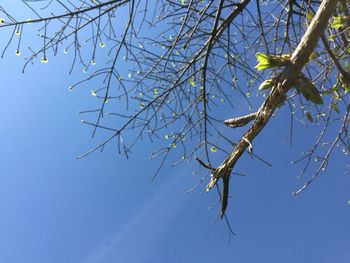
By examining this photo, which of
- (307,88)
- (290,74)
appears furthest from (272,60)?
(307,88)

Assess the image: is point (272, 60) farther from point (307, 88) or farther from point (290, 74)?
point (307, 88)

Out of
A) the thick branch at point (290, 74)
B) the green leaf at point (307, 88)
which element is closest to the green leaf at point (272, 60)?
the thick branch at point (290, 74)

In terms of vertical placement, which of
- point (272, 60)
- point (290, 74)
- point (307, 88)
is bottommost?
point (307, 88)

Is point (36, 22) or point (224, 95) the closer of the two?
point (36, 22)

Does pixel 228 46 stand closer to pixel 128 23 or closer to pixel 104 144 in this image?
pixel 128 23

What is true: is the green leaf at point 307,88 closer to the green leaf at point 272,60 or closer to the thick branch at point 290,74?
the thick branch at point 290,74

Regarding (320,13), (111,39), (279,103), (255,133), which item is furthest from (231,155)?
(111,39)

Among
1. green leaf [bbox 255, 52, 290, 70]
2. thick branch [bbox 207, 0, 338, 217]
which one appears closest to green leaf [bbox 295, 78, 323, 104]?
thick branch [bbox 207, 0, 338, 217]

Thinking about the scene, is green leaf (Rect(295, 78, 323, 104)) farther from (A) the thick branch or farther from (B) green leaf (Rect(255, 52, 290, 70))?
(B) green leaf (Rect(255, 52, 290, 70))

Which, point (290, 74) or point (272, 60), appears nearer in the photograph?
point (290, 74)

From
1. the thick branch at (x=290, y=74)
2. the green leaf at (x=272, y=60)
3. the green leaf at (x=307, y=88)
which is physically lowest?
the green leaf at (x=307, y=88)

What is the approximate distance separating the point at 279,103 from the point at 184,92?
53.8 inches

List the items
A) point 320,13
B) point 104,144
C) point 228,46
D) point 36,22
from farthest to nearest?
point 228,46, point 104,144, point 36,22, point 320,13

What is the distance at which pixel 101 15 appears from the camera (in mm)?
3770
